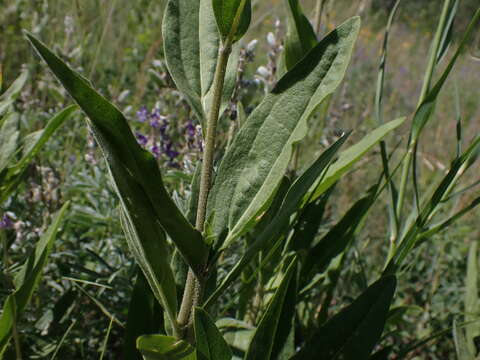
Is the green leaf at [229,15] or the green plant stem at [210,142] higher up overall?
the green leaf at [229,15]

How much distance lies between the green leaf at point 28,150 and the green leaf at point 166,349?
454 millimetres

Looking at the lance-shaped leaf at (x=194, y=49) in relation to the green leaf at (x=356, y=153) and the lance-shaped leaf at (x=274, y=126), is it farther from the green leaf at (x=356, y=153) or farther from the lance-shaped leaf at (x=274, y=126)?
the green leaf at (x=356, y=153)

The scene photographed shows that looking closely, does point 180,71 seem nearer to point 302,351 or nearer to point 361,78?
point 302,351

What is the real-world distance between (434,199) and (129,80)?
1.81 m

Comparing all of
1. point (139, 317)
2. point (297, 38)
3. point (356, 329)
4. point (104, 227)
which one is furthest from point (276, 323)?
point (104, 227)

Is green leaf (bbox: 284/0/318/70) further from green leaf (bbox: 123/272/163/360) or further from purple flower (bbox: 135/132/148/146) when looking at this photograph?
purple flower (bbox: 135/132/148/146)

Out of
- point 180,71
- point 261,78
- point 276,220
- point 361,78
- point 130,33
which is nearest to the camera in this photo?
point 276,220

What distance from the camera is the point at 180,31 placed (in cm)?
80

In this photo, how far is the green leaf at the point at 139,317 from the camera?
878mm

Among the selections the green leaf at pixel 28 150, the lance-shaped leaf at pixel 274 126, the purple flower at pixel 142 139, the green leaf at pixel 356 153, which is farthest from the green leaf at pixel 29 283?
the purple flower at pixel 142 139

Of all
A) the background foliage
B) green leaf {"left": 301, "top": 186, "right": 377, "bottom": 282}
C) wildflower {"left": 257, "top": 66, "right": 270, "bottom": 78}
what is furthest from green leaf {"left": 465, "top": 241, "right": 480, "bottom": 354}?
wildflower {"left": 257, "top": 66, "right": 270, "bottom": 78}

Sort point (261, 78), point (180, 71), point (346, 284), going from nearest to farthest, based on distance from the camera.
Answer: point (180, 71) < point (261, 78) < point (346, 284)

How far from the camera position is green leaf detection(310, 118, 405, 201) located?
2.64ft

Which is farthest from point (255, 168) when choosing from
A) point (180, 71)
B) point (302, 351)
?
point (302, 351)
